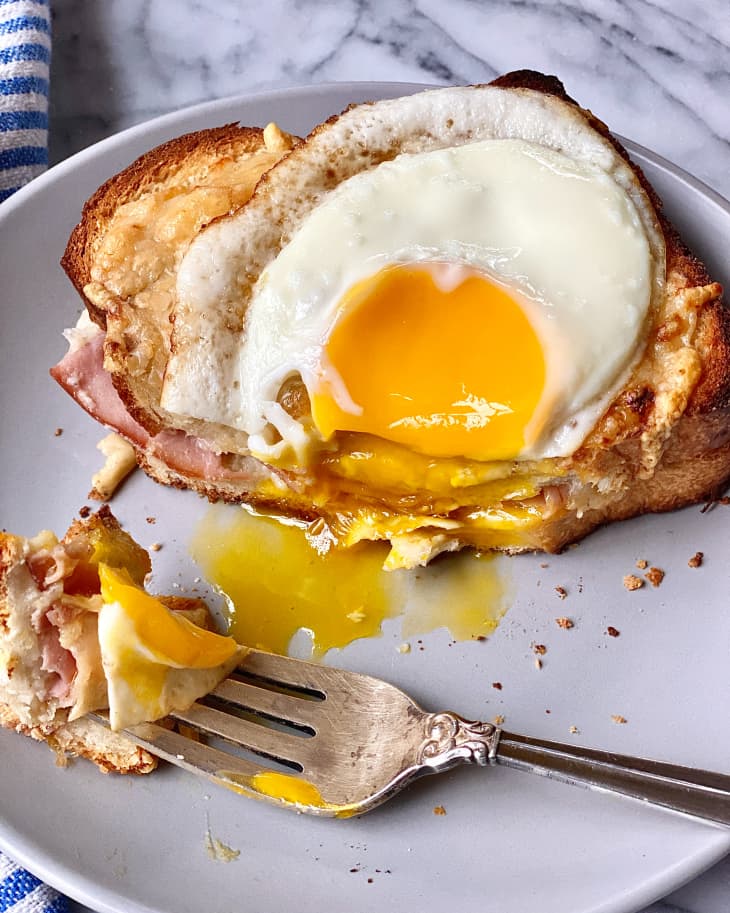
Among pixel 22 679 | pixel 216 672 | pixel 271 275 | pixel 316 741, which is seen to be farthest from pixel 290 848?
pixel 271 275

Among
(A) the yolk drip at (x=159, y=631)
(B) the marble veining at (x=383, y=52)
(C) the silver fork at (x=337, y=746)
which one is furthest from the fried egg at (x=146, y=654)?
(B) the marble veining at (x=383, y=52)

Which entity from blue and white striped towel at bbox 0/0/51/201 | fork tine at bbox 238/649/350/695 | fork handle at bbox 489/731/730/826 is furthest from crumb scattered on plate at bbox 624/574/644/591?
blue and white striped towel at bbox 0/0/51/201

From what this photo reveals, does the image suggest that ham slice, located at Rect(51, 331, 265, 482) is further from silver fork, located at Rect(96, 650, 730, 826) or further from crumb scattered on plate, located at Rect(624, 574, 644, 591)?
crumb scattered on plate, located at Rect(624, 574, 644, 591)

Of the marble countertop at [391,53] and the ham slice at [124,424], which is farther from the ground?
the marble countertop at [391,53]

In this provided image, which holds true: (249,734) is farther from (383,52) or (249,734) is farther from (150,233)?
(383,52)

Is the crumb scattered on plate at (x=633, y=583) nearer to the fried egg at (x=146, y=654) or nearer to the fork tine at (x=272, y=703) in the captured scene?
the fork tine at (x=272, y=703)

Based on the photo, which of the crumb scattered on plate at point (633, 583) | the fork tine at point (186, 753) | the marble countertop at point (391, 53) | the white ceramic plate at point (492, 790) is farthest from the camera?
the marble countertop at point (391, 53)
